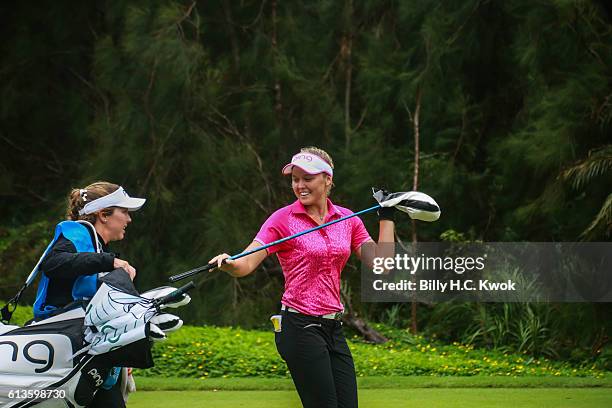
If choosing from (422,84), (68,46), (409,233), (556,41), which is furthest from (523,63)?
(68,46)

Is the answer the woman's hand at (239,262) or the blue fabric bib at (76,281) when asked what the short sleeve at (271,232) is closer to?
the woman's hand at (239,262)

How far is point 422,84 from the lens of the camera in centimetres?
1254

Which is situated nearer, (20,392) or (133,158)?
(20,392)

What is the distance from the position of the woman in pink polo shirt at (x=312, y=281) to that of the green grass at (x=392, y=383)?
378 cm

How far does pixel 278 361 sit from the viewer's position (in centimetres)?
972

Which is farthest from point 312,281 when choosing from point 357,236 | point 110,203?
point 110,203

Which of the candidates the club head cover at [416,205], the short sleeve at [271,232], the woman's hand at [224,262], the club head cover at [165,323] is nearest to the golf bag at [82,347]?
the club head cover at [165,323]

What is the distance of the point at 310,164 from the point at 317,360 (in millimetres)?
911

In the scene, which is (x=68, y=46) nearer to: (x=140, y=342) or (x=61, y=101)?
Result: (x=61, y=101)

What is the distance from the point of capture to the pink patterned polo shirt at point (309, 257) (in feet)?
15.7

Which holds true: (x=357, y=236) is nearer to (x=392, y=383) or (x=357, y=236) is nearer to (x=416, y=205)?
(x=416, y=205)

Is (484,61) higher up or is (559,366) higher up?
(484,61)

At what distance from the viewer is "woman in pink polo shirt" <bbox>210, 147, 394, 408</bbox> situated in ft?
15.4

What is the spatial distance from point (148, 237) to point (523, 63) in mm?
5237
